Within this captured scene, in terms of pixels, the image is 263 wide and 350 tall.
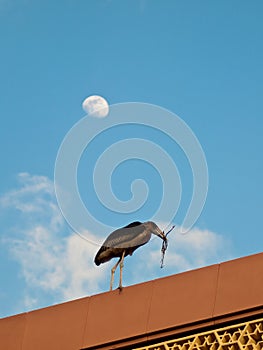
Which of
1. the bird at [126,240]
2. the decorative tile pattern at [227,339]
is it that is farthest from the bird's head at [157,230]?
the decorative tile pattern at [227,339]

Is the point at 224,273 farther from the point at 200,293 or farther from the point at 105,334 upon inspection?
the point at 105,334

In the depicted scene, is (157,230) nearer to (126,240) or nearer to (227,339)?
(126,240)

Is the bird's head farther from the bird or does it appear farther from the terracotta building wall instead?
the terracotta building wall

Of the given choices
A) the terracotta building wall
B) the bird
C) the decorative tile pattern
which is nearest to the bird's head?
the bird

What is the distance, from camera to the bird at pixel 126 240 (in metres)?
8.86

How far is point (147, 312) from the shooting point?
8242mm

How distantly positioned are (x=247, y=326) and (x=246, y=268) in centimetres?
44

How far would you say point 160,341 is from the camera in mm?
8156

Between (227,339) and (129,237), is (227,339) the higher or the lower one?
the lower one

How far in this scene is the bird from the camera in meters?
8.86

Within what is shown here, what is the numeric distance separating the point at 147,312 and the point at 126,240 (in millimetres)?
826

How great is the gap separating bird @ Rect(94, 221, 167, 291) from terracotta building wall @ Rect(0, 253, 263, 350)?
0.46m

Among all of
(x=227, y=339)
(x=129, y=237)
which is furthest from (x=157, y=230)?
(x=227, y=339)

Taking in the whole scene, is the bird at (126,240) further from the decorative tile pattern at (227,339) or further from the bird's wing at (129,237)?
the decorative tile pattern at (227,339)
